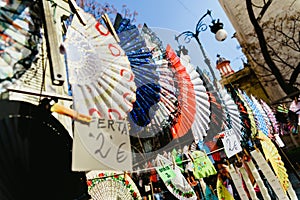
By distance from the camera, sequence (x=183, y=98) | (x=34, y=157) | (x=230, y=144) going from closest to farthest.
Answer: (x=34, y=157), (x=183, y=98), (x=230, y=144)

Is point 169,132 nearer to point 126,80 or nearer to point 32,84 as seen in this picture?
point 126,80

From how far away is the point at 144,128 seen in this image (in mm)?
3092

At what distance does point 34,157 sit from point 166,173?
2115 mm

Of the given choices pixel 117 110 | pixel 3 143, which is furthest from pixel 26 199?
pixel 117 110

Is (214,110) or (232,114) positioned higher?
(214,110)

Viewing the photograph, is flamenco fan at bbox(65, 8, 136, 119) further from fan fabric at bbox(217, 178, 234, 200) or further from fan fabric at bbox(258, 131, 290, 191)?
fan fabric at bbox(258, 131, 290, 191)

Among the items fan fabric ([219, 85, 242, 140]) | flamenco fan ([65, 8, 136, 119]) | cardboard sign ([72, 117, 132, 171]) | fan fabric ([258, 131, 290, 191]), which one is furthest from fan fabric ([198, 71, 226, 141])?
cardboard sign ([72, 117, 132, 171])

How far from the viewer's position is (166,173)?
3.49m

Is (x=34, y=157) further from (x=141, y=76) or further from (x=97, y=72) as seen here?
(x=141, y=76)

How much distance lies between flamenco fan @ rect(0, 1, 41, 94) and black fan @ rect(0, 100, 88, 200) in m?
0.23

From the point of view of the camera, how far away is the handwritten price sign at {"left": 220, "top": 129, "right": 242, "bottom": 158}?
3.84m

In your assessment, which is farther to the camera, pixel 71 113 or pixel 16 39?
pixel 16 39

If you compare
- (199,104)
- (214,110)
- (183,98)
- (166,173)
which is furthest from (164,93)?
(214,110)

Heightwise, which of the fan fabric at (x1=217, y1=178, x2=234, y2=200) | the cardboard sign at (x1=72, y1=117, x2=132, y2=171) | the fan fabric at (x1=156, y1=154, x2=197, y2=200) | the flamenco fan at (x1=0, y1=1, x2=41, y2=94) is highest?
the flamenco fan at (x1=0, y1=1, x2=41, y2=94)
